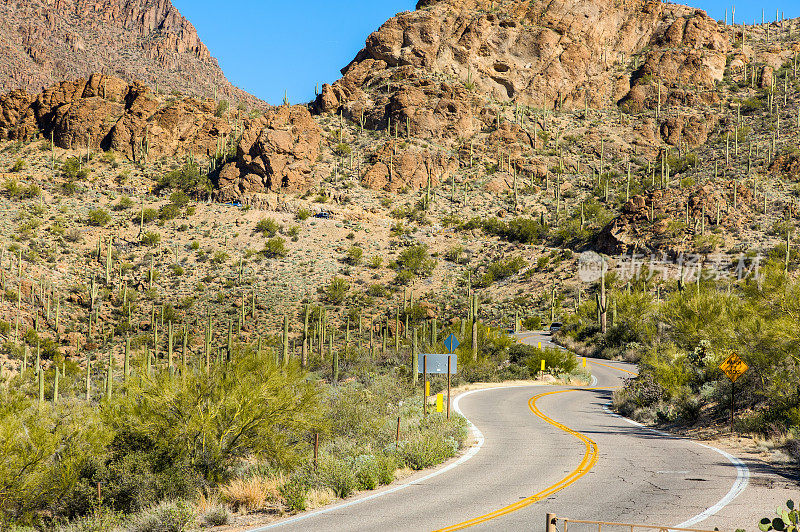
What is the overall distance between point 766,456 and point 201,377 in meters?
11.3

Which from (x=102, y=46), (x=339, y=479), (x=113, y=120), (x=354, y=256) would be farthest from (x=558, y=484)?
(x=102, y=46)

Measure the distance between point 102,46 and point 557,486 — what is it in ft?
529

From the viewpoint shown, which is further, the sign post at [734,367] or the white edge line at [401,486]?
the sign post at [734,367]

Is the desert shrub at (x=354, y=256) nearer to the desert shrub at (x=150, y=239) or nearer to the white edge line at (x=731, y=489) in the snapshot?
the desert shrub at (x=150, y=239)

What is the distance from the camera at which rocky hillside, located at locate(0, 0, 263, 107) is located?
434ft

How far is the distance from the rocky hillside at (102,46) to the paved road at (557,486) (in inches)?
4573

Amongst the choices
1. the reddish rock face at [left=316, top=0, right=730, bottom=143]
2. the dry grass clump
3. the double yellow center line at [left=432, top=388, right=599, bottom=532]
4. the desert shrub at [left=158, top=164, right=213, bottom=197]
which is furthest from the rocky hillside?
the dry grass clump

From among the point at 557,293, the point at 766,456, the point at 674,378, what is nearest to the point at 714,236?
the point at 557,293

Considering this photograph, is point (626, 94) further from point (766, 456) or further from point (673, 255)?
point (766, 456)

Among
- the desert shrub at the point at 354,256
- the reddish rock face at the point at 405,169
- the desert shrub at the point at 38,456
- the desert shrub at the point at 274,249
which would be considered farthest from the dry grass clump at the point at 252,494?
the reddish rock face at the point at 405,169

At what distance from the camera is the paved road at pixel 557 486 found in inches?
335

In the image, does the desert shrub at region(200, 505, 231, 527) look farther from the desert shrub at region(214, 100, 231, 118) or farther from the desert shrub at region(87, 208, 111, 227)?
the desert shrub at region(214, 100, 231, 118)

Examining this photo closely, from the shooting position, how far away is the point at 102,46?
144 metres

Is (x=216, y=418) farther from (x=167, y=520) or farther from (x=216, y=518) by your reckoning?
(x=167, y=520)
